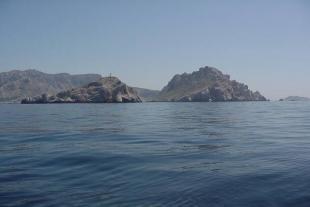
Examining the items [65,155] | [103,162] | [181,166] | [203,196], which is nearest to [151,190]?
[203,196]

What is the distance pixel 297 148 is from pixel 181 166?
34.9ft

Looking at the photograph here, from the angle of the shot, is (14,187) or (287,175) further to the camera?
(287,175)

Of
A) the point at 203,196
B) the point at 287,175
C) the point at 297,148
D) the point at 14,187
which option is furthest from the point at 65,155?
the point at 297,148

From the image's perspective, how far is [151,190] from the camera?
1323 cm

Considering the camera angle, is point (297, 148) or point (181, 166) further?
point (297, 148)

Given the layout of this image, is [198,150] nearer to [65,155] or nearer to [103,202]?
[65,155]

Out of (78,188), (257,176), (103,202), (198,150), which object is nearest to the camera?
(103,202)

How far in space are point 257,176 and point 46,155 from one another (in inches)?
507

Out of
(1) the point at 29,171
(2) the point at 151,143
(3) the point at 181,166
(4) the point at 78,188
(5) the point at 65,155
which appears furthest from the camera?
(2) the point at 151,143

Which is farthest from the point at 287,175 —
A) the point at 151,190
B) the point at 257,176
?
the point at 151,190

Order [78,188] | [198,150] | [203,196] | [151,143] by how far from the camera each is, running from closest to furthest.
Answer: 1. [203,196]
2. [78,188]
3. [198,150]
4. [151,143]

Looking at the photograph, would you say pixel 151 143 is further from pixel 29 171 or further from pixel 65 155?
pixel 29 171

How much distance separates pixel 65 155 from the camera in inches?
828

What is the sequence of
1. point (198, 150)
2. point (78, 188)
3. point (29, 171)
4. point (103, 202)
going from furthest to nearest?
point (198, 150) < point (29, 171) < point (78, 188) < point (103, 202)
